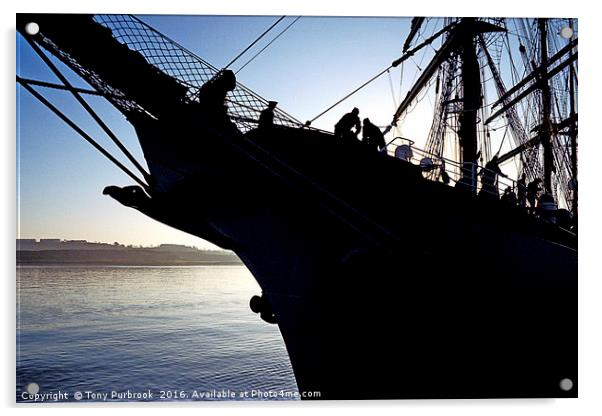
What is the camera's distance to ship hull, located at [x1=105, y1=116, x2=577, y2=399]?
4.23 metres

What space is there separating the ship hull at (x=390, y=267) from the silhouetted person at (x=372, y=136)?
0.10 metres

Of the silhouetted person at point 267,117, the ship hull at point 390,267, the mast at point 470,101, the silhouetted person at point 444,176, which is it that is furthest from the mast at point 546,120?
the silhouetted person at point 267,117

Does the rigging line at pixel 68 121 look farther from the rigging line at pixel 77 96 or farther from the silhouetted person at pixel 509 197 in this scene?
the silhouetted person at pixel 509 197

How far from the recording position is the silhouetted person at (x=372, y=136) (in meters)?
4.67

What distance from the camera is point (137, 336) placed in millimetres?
4582

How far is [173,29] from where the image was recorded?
4.21 m

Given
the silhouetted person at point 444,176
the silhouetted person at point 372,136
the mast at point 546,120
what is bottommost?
the silhouetted person at point 444,176

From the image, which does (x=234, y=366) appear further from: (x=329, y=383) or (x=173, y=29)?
(x=173, y=29)

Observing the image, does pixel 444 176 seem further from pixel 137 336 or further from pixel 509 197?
pixel 137 336

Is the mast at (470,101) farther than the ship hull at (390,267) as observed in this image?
Yes

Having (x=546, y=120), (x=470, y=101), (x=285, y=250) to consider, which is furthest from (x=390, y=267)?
(x=546, y=120)

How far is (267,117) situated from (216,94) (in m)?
0.47

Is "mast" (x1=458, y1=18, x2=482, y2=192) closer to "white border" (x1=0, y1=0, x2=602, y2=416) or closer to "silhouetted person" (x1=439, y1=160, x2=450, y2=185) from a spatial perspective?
"silhouetted person" (x1=439, y1=160, x2=450, y2=185)
